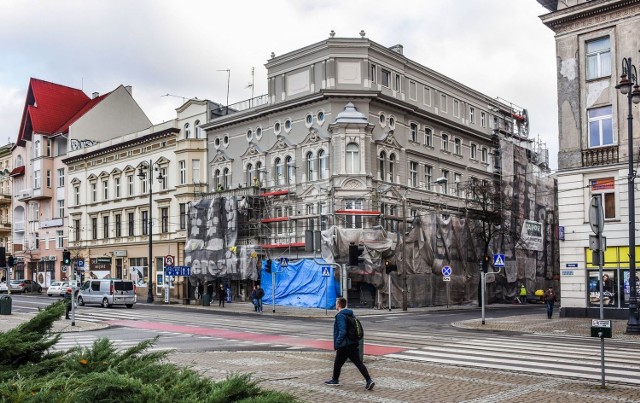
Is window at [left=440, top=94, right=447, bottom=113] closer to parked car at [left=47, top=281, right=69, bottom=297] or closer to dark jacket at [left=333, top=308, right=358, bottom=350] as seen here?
parked car at [left=47, top=281, right=69, bottom=297]

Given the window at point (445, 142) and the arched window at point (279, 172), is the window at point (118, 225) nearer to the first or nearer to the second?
the arched window at point (279, 172)

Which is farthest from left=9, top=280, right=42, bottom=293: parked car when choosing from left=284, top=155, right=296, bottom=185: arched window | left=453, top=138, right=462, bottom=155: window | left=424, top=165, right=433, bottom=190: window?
left=453, top=138, right=462, bottom=155: window

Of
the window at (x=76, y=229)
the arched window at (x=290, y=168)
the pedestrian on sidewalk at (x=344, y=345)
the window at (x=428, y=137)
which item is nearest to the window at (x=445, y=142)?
the window at (x=428, y=137)

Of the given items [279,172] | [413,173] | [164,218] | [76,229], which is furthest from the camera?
[76,229]

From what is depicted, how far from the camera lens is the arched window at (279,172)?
48.7 m

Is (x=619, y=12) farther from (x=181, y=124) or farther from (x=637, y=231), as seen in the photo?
(x=181, y=124)

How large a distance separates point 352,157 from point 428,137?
9.25 meters

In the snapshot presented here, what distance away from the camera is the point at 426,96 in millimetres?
52312

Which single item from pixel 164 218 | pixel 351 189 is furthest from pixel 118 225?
pixel 351 189

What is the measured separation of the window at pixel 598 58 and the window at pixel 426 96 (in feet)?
69.8

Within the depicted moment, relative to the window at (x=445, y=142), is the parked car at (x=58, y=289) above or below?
below

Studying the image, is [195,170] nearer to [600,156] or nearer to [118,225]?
[118,225]

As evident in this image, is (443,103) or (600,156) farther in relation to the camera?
(443,103)

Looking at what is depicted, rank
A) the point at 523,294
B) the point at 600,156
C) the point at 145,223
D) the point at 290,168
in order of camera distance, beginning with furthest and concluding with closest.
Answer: the point at 145,223
the point at 523,294
the point at 290,168
the point at 600,156
